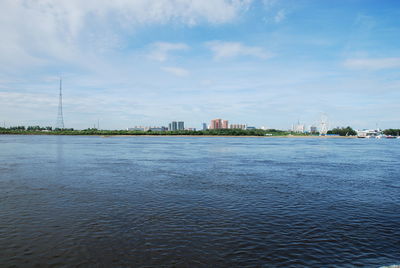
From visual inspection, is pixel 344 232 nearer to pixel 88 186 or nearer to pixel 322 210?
pixel 322 210

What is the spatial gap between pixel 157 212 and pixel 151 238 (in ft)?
10.8

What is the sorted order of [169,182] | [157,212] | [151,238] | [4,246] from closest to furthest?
1. [4,246]
2. [151,238]
3. [157,212]
4. [169,182]

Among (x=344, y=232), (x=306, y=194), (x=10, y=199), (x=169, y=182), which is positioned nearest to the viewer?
(x=344, y=232)

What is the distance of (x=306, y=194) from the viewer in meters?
18.7

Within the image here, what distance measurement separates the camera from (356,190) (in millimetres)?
20344

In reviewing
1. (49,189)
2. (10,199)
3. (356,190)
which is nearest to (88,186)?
(49,189)

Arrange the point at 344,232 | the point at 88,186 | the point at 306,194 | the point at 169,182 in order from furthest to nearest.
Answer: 1. the point at 169,182
2. the point at 88,186
3. the point at 306,194
4. the point at 344,232

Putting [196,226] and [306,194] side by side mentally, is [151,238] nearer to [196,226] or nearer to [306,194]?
[196,226]

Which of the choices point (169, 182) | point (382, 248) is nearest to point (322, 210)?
point (382, 248)

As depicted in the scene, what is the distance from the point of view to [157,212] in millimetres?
14102

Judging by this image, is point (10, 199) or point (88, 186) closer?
point (10, 199)

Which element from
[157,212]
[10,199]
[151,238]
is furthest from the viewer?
[10,199]

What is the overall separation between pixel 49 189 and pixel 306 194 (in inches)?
691

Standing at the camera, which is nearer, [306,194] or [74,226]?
[74,226]
